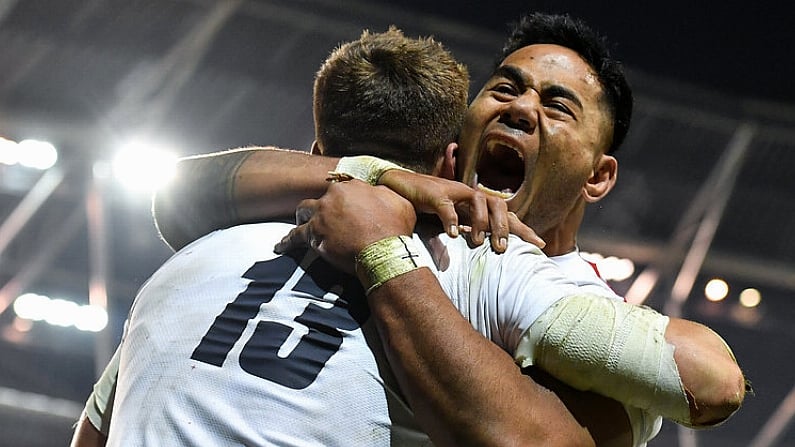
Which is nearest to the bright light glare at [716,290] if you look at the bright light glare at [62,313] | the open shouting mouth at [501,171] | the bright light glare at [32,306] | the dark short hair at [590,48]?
the bright light glare at [62,313]

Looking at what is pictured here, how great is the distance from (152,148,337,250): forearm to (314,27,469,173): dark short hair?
52mm

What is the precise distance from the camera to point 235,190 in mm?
1374

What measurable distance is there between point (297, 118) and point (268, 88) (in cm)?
32

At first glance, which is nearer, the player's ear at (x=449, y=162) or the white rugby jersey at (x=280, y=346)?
the white rugby jersey at (x=280, y=346)

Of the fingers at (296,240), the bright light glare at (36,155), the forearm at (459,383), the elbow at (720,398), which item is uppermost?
the bright light glare at (36,155)

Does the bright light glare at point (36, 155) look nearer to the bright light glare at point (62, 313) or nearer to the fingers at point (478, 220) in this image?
the bright light glare at point (62, 313)

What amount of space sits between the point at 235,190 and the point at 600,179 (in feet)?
2.47

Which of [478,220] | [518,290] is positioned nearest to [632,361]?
[518,290]

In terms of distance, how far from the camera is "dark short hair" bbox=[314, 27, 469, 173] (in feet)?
4.36

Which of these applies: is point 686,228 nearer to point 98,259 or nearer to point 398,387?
point 98,259

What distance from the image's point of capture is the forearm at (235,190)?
4.35ft

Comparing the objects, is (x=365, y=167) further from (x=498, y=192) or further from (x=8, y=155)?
(x=8, y=155)

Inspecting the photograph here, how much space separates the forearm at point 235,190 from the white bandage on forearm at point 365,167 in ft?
0.08

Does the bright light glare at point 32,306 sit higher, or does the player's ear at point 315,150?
the bright light glare at point 32,306
